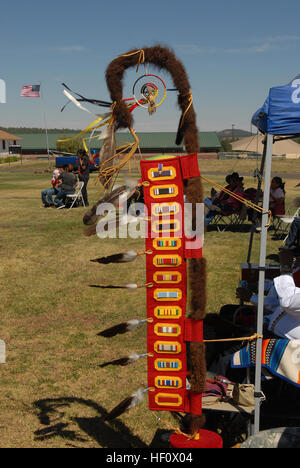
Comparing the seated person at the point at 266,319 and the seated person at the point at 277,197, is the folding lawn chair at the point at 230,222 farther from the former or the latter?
the seated person at the point at 266,319

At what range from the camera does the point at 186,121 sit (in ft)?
8.94

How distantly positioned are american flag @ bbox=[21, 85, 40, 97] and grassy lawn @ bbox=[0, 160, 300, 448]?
19578 millimetres

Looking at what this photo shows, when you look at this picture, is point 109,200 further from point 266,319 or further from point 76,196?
point 76,196

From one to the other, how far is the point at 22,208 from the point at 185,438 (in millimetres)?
14361

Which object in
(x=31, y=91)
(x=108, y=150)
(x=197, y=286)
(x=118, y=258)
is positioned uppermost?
(x=31, y=91)

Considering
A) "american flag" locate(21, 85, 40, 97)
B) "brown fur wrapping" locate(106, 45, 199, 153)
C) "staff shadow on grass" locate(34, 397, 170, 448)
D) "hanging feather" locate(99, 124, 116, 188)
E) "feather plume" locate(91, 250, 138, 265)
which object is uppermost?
"american flag" locate(21, 85, 40, 97)

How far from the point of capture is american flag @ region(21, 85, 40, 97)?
92.8 feet

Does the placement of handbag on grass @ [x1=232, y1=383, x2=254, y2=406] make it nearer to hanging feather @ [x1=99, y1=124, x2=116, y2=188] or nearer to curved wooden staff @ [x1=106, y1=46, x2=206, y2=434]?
curved wooden staff @ [x1=106, y1=46, x2=206, y2=434]

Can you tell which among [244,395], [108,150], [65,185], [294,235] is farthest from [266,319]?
[65,185]

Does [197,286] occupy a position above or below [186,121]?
below

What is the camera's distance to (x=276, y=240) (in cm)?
1050

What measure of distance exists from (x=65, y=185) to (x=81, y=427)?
479 inches

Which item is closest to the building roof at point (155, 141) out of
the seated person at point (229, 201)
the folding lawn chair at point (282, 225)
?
the folding lawn chair at point (282, 225)

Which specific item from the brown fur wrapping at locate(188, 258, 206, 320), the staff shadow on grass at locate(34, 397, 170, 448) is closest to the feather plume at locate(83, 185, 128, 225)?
the brown fur wrapping at locate(188, 258, 206, 320)
